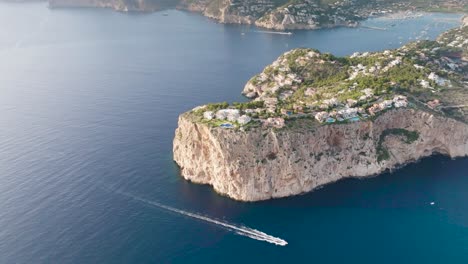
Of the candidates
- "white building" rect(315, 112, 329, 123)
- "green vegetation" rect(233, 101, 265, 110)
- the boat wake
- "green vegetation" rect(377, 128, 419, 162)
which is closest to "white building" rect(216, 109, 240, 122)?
"green vegetation" rect(233, 101, 265, 110)

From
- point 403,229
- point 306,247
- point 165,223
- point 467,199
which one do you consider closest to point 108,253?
point 165,223

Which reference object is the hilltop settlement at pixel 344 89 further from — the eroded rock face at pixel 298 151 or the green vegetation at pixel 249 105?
the eroded rock face at pixel 298 151

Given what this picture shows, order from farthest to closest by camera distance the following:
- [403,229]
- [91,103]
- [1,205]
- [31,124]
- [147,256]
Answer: [91,103] → [31,124] → [1,205] → [403,229] → [147,256]

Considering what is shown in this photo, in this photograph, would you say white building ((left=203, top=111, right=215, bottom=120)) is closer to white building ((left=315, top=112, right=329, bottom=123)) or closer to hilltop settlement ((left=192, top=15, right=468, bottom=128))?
hilltop settlement ((left=192, top=15, right=468, bottom=128))

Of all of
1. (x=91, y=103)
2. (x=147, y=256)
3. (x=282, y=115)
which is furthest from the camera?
(x=91, y=103)

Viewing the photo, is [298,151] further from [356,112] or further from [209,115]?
[209,115]

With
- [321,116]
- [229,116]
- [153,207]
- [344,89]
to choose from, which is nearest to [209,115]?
[229,116]

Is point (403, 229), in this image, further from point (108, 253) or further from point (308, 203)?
point (108, 253)
